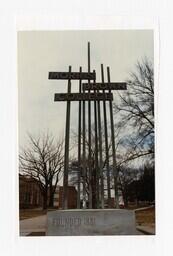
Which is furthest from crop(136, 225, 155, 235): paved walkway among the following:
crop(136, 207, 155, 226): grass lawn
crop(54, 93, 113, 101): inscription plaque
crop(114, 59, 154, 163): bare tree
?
crop(54, 93, 113, 101): inscription plaque

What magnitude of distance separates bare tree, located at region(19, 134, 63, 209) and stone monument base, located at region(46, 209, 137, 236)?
0.04 meters

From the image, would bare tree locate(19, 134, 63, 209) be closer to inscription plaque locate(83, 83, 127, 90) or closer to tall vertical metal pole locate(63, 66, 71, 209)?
tall vertical metal pole locate(63, 66, 71, 209)

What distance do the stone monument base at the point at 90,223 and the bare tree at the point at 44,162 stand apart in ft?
0.14

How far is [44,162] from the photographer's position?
1.29 m

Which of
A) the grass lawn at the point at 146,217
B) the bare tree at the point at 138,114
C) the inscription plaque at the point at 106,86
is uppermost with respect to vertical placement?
the inscription plaque at the point at 106,86

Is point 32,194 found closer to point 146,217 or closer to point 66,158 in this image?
point 66,158

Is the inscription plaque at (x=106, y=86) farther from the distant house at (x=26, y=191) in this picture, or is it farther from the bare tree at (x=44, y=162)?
the distant house at (x=26, y=191)

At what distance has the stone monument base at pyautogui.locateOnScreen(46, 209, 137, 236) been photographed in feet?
4.19

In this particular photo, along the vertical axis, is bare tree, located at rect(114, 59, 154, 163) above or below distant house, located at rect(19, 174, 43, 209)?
above

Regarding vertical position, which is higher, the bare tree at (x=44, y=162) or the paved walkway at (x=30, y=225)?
the bare tree at (x=44, y=162)

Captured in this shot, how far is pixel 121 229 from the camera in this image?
1.28 m

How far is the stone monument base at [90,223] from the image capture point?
1277 mm

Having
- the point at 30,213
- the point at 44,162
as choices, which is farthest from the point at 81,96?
the point at 30,213

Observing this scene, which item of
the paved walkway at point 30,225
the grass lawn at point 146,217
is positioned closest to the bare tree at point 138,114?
the grass lawn at point 146,217
